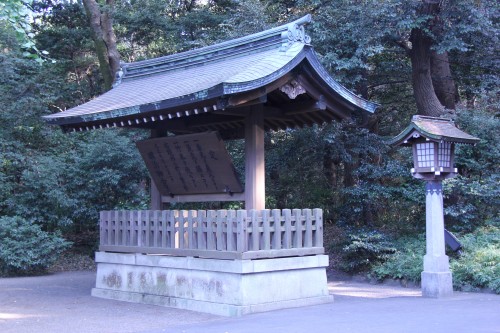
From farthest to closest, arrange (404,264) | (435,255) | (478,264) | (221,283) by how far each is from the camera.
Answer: (404,264) < (478,264) < (435,255) < (221,283)

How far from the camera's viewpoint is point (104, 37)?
23.0 metres

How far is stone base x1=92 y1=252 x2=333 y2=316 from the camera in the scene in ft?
32.2

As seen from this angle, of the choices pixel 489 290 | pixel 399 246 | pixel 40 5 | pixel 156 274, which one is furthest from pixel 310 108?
pixel 40 5

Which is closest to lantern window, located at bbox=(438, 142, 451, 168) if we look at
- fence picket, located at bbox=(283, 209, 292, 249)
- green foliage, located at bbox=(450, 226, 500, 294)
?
green foliage, located at bbox=(450, 226, 500, 294)

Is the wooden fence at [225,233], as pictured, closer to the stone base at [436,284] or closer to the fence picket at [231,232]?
the fence picket at [231,232]

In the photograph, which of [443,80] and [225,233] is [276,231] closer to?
[225,233]

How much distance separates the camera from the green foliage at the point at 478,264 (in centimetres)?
1208

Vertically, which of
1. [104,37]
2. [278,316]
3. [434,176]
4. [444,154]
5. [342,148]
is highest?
[104,37]

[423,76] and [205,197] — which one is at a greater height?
[423,76]

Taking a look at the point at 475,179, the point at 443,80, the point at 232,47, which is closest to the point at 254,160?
the point at 232,47

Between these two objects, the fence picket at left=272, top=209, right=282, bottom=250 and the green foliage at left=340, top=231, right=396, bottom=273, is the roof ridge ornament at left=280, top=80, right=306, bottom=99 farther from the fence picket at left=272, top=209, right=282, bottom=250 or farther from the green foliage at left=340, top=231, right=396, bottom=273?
the green foliage at left=340, top=231, right=396, bottom=273

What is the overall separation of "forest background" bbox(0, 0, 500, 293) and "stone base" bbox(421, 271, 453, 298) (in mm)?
1181

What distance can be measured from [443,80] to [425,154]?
924cm

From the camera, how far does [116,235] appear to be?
498 inches
